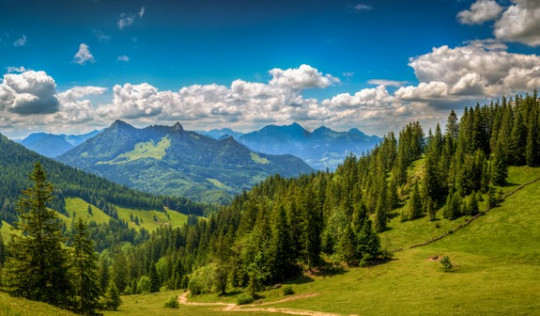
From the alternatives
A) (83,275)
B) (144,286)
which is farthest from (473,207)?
(144,286)

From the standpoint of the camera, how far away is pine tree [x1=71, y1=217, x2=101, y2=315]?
39094 mm

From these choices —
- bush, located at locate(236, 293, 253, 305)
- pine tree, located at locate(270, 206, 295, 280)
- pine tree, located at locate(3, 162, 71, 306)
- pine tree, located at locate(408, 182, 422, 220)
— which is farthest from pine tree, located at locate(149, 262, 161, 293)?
pine tree, located at locate(3, 162, 71, 306)

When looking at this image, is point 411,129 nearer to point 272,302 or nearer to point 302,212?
point 302,212

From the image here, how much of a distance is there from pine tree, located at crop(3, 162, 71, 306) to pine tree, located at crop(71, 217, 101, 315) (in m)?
1.67

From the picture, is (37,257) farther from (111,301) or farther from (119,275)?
(119,275)

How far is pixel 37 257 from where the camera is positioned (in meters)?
35.9

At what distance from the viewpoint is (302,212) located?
3221 inches

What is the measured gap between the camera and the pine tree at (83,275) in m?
39.1

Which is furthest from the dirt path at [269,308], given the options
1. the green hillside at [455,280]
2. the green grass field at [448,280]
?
the green hillside at [455,280]

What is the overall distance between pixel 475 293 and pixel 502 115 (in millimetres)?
129032

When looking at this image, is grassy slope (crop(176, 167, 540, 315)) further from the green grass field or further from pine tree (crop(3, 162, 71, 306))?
pine tree (crop(3, 162, 71, 306))

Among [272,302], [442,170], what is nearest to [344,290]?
[272,302]

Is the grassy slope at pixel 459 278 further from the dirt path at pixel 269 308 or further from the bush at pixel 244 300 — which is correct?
the bush at pixel 244 300

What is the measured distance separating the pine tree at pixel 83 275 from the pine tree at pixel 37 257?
5.48 feet
